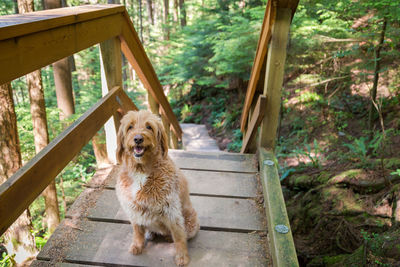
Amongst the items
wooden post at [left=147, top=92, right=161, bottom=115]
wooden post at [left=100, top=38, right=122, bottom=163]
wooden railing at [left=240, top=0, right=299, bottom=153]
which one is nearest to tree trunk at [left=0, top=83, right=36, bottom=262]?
wooden post at [left=147, top=92, right=161, bottom=115]

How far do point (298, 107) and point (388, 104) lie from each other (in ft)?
9.53

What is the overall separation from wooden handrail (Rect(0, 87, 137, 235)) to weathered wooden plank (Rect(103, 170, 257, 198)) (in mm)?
878

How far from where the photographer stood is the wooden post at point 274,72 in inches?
120

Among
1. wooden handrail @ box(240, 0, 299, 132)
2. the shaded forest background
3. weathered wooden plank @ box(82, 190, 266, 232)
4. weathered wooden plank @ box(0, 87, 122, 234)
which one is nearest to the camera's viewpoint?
weathered wooden plank @ box(0, 87, 122, 234)

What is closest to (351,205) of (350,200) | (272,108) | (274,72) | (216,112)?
(350,200)

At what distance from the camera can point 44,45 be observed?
5.38 feet

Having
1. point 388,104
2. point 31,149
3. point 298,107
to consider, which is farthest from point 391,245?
point 31,149

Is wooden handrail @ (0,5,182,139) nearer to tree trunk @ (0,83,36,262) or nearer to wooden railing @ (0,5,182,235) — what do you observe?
wooden railing @ (0,5,182,235)

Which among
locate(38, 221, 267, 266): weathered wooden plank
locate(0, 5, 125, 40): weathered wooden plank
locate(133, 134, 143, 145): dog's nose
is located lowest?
locate(38, 221, 267, 266): weathered wooden plank

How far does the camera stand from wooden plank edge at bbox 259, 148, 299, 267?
2027 millimetres

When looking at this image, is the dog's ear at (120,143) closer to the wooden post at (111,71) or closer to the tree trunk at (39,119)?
the wooden post at (111,71)

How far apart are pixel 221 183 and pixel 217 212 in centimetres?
56

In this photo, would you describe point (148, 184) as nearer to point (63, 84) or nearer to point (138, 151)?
point (138, 151)

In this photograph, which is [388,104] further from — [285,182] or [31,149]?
[31,149]
